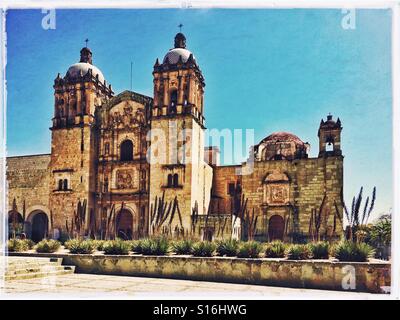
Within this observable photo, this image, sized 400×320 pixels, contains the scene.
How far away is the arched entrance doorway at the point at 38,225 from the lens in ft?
71.1

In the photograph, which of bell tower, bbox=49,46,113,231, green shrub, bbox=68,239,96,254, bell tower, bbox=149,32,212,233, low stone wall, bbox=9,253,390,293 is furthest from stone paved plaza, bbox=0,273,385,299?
bell tower, bbox=49,46,113,231

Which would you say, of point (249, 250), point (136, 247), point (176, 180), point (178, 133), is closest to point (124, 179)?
point (176, 180)

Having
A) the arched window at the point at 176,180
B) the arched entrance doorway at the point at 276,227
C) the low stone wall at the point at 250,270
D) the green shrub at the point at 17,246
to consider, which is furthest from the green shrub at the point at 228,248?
the arched entrance doorway at the point at 276,227

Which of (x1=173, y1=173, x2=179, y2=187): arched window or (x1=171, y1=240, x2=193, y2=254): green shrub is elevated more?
(x1=173, y1=173, x2=179, y2=187): arched window

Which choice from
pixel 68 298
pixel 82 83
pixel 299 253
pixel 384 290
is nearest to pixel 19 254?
pixel 68 298

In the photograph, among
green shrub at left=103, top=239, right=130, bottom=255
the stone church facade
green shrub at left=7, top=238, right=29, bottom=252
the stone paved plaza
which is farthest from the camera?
the stone church facade

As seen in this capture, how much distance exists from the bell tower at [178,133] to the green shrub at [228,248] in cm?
696

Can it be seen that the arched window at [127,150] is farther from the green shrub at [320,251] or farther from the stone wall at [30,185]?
the green shrub at [320,251]

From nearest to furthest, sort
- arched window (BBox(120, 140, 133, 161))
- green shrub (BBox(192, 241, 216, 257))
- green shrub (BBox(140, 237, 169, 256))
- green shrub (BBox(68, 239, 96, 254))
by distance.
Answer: green shrub (BBox(192, 241, 216, 257)) < green shrub (BBox(140, 237, 169, 256)) < green shrub (BBox(68, 239, 96, 254)) < arched window (BBox(120, 140, 133, 161))

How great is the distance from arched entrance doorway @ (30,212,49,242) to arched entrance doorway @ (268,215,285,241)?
1100 centimetres

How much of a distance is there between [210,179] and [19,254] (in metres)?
11.4

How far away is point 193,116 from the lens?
62.4 ft

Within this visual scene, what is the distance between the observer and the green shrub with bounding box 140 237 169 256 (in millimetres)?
11258

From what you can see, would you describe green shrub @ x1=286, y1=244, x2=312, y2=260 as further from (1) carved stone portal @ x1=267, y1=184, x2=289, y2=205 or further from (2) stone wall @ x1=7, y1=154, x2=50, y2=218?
(2) stone wall @ x1=7, y1=154, x2=50, y2=218
